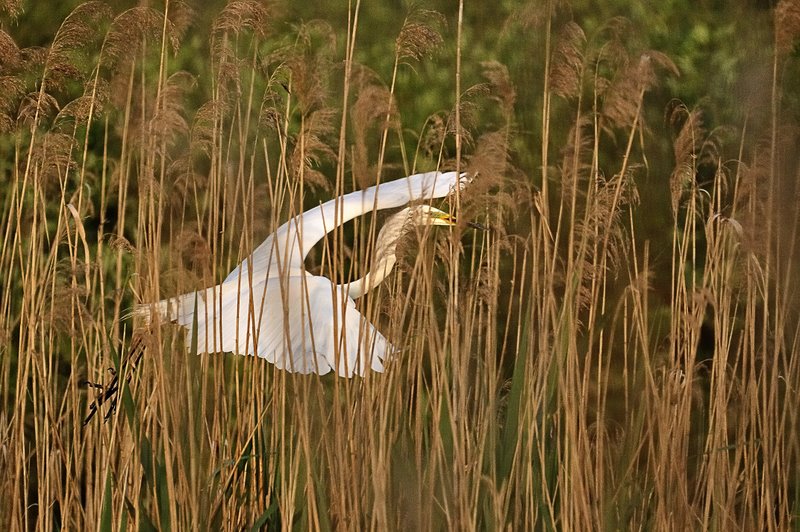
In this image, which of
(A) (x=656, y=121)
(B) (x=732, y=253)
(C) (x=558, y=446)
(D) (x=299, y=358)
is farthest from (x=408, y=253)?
(A) (x=656, y=121)

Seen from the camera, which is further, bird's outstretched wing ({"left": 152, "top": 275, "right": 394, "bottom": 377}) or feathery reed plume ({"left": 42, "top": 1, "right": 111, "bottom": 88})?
feathery reed plume ({"left": 42, "top": 1, "right": 111, "bottom": 88})

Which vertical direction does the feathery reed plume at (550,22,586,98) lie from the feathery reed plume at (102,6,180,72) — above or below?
below

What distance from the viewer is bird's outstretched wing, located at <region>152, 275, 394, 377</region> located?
1.68 metres

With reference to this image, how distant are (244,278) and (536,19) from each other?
71cm

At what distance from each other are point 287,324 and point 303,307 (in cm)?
3

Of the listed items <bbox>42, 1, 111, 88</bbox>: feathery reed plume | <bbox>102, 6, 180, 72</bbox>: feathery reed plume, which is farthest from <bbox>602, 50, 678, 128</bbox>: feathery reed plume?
<bbox>42, 1, 111, 88</bbox>: feathery reed plume

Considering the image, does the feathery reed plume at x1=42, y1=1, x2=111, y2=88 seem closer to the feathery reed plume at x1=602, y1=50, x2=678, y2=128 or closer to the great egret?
the great egret

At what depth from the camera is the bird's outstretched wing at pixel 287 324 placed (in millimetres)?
1685

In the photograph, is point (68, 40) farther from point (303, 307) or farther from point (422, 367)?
point (422, 367)

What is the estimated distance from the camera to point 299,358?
71.8 inches

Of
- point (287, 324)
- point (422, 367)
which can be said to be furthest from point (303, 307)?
point (422, 367)

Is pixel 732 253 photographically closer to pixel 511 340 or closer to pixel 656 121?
pixel 511 340

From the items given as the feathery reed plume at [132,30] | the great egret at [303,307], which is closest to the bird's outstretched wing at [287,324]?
the great egret at [303,307]

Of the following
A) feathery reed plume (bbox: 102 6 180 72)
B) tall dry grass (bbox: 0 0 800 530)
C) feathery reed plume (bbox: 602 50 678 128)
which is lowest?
tall dry grass (bbox: 0 0 800 530)
